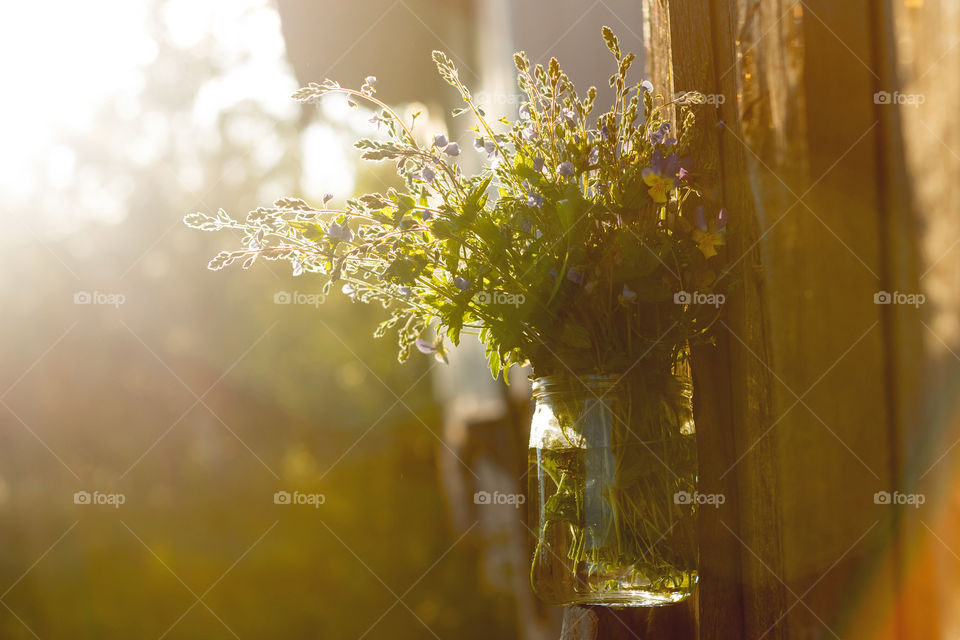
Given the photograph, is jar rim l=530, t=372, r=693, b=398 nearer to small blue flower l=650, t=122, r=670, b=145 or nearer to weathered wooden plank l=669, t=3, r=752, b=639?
weathered wooden plank l=669, t=3, r=752, b=639

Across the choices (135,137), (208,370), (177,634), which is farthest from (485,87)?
(135,137)

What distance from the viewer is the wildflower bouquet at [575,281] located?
1.09 meters

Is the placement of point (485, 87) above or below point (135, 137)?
below

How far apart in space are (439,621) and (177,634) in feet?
5.39

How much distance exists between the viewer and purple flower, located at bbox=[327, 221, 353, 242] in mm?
1093

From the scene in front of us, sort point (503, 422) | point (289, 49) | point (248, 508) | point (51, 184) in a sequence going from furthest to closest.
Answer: point (51, 184), point (248, 508), point (503, 422), point (289, 49)

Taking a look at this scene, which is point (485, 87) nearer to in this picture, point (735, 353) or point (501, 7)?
point (501, 7)

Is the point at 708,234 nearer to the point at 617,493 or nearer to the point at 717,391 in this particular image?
the point at 717,391

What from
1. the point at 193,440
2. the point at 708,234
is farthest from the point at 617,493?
the point at 193,440

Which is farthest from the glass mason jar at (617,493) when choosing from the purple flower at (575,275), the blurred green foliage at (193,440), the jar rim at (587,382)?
the blurred green foliage at (193,440)

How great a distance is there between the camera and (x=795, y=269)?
42.5 inches

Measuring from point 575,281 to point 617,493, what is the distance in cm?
31

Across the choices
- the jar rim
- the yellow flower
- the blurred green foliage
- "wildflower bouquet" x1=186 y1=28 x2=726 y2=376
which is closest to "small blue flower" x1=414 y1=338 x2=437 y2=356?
"wildflower bouquet" x1=186 y1=28 x2=726 y2=376

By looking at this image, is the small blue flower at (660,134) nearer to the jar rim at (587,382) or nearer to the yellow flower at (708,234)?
the yellow flower at (708,234)
